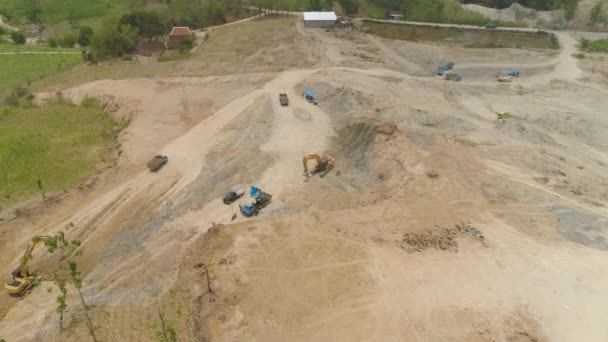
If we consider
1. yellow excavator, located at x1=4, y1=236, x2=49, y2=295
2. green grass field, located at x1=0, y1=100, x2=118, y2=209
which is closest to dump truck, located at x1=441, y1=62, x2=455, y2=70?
green grass field, located at x1=0, y1=100, x2=118, y2=209

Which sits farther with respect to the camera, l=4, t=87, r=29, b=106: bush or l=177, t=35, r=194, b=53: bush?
l=177, t=35, r=194, b=53: bush

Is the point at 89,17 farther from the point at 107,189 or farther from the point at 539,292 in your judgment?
the point at 539,292

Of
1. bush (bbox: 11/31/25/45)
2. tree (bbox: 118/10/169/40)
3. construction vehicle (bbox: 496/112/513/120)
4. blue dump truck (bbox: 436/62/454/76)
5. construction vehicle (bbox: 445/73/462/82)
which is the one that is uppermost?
tree (bbox: 118/10/169/40)

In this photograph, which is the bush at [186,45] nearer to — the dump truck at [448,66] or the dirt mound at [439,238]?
the dump truck at [448,66]

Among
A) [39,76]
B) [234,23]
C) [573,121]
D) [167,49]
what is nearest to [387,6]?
[234,23]

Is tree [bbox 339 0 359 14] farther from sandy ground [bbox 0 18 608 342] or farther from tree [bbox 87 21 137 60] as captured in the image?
tree [bbox 87 21 137 60]

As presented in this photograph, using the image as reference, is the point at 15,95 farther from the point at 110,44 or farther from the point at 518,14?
the point at 518,14
